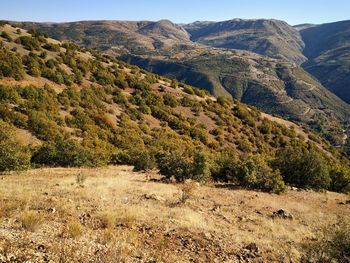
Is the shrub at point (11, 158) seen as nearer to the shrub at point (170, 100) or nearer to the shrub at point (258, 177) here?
the shrub at point (258, 177)

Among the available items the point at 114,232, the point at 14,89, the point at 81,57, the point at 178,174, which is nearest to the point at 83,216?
the point at 114,232

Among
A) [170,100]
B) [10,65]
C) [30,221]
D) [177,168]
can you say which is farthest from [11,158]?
[170,100]

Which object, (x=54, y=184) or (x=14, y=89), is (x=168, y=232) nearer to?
(x=54, y=184)

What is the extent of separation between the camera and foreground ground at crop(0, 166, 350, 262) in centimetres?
916

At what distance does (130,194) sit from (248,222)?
5.58m

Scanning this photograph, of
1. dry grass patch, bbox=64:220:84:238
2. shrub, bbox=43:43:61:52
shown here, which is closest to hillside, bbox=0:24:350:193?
shrub, bbox=43:43:61:52

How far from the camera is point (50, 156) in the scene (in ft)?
84.2

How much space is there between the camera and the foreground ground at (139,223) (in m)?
9.16

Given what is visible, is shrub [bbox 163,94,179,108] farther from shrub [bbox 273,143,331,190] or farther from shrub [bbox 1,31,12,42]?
shrub [bbox 273,143,331,190]

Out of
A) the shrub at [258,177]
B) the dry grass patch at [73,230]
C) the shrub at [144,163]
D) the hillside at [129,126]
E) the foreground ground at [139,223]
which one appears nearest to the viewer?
the foreground ground at [139,223]

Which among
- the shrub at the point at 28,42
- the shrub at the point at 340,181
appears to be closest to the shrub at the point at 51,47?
the shrub at the point at 28,42

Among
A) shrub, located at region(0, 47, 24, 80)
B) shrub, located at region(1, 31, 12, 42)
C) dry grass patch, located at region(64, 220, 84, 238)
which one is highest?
shrub, located at region(1, 31, 12, 42)

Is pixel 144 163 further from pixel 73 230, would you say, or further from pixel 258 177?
pixel 73 230

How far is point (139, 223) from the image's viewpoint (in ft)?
39.3
